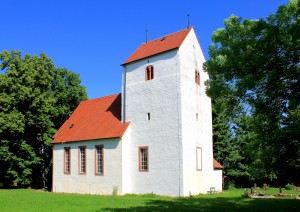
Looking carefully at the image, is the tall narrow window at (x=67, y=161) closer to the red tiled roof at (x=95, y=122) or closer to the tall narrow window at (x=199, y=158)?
the red tiled roof at (x=95, y=122)

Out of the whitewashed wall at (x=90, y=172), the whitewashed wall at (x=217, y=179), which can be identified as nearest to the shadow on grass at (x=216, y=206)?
the whitewashed wall at (x=90, y=172)

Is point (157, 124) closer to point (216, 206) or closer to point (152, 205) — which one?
point (152, 205)

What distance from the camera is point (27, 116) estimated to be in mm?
35219

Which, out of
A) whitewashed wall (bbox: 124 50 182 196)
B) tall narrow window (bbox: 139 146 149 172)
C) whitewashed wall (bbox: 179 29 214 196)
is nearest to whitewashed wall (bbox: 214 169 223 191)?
whitewashed wall (bbox: 179 29 214 196)

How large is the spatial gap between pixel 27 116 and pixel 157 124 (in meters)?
16.0

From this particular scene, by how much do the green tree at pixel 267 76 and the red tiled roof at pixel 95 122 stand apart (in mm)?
14532

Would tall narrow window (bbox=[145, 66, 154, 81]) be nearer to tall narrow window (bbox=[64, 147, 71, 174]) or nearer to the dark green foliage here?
tall narrow window (bbox=[64, 147, 71, 174])

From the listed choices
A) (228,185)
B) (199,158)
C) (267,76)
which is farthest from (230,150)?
(267,76)

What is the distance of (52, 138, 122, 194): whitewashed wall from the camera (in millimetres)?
26531

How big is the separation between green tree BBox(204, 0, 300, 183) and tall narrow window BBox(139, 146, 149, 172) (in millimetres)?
12498

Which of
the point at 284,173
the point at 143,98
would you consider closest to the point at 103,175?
the point at 143,98

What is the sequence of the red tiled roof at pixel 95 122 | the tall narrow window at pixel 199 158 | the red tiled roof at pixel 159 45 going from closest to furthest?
the red tiled roof at pixel 159 45, the tall narrow window at pixel 199 158, the red tiled roof at pixel 95 122

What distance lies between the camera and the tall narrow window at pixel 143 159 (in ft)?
84.4

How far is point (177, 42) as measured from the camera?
25953 millimetres
